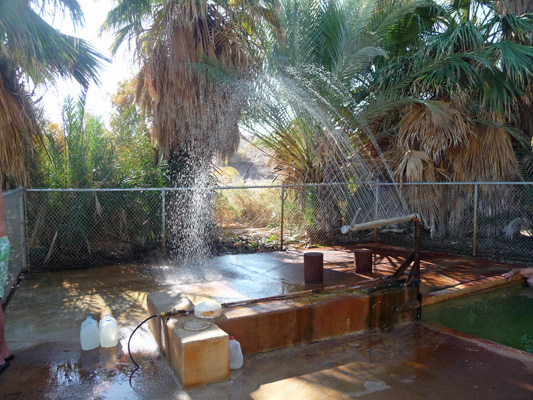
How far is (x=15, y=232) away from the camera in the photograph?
5938 mm

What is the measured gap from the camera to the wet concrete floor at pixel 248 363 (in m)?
2.93

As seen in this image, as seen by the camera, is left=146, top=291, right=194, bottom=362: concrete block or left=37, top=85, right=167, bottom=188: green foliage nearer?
left=146, top=291, right=194, bottom=362: concrete block

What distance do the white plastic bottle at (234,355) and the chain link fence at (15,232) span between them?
11.2 feet

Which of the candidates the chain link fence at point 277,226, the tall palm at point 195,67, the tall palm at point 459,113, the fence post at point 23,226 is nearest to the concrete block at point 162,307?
the chain link fence at point 277,226

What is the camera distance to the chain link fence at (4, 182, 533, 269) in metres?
6.77

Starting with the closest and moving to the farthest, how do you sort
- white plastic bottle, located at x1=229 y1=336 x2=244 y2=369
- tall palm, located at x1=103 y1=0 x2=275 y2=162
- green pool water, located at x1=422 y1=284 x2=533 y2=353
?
1. white plastic bottle, located at x1=229 y1=336 x2=244 y2=369
2. green pool water, located at x1=422 y1=284 x2=533 y2=353
3. tall palm, located at x1=103 y1=0 x2=275 y2=162

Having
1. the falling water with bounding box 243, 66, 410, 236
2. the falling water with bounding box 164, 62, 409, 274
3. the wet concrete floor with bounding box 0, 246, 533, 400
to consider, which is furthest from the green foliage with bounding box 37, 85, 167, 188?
the falling water with bounding box 243, 66, 410, 236

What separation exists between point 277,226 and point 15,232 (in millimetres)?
7239

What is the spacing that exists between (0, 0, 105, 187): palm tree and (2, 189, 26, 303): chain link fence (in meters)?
0.37

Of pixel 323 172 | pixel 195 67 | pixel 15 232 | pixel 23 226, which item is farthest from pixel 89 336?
pixel 323 172

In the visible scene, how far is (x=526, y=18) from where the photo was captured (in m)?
8.66

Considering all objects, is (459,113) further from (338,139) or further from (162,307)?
(162,307)

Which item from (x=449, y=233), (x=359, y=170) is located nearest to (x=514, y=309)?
(x=449, y=233)

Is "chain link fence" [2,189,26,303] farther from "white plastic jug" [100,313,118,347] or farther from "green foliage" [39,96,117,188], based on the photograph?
"white plastic jug" [100,313,118,347]
